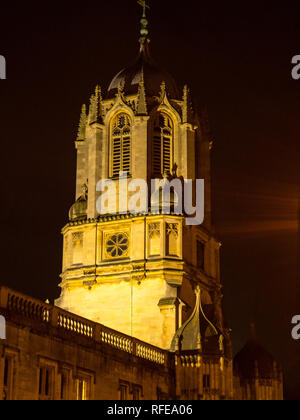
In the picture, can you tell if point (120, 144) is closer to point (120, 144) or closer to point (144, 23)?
point (120, 144)

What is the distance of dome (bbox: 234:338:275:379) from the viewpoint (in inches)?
2290

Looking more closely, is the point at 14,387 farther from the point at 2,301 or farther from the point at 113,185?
the point at 113,185

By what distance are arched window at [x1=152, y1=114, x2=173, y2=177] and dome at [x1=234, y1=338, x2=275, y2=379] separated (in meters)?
12.2

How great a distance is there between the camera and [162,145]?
6256cm

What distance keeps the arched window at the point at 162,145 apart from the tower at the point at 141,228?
0.06 m

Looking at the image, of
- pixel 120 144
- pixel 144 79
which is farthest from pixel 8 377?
pixel 144 79

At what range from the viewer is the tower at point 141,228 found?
5784cm

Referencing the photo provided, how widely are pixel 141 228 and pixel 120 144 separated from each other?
6543 mm

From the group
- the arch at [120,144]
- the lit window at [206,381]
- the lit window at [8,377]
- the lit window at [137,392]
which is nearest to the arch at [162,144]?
the arch at [120,144]

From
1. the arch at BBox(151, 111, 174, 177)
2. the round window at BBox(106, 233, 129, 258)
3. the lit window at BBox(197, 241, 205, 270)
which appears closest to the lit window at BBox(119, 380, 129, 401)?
the round window at BBox(106, 233, 129, 258)

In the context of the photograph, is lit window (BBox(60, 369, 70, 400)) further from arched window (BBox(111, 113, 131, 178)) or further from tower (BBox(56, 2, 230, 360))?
arched window (BBox(111, 113, 131, 178))

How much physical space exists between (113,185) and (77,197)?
3.08m

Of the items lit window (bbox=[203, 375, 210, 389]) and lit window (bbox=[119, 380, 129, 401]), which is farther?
lit window (bbox=[203, 375, 210, 389])
